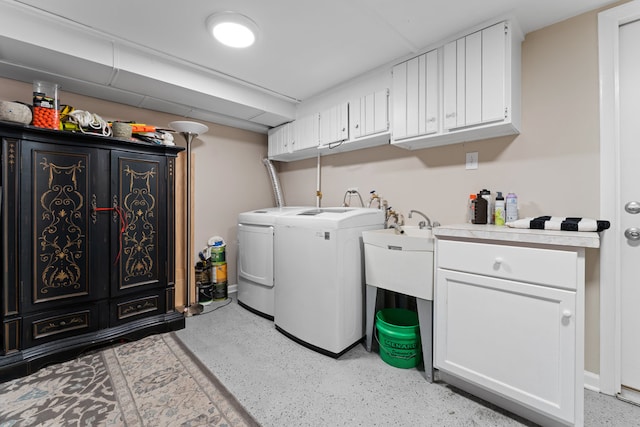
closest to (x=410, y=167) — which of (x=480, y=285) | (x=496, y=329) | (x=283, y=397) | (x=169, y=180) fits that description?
(x=480, y=285)

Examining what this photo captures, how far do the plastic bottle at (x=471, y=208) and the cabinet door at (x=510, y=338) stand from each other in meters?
0.61

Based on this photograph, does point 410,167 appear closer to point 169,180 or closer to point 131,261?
point 169,180

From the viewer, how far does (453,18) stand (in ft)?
5.74

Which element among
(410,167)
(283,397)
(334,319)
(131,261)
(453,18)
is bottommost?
(283,397)

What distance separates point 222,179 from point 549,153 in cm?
320

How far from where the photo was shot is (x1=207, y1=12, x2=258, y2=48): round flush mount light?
5.74 feet

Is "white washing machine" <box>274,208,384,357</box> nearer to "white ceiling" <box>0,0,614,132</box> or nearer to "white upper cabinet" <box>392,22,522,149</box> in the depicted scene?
"white upper cabinet" <box>392,22,522,149</box>

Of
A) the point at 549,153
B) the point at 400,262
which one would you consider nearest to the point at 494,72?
the point at 549,153

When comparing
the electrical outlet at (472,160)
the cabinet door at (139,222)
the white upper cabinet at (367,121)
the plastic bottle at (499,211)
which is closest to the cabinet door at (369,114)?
the white upper cabinet at (367,121)

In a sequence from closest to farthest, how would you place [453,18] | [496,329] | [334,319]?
[496,329], [453,18], [334,319]

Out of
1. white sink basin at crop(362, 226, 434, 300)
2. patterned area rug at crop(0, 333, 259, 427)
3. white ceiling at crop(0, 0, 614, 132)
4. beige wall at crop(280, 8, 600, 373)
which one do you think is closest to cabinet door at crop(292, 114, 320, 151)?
white ceiling at crop(0, 0, 614, 132)

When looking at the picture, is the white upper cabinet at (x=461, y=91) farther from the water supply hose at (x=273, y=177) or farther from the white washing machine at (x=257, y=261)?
the water supply hose at (x=273, y=177)

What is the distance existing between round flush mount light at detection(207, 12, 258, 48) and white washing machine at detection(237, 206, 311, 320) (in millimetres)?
1398

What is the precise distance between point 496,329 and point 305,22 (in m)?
2.19
